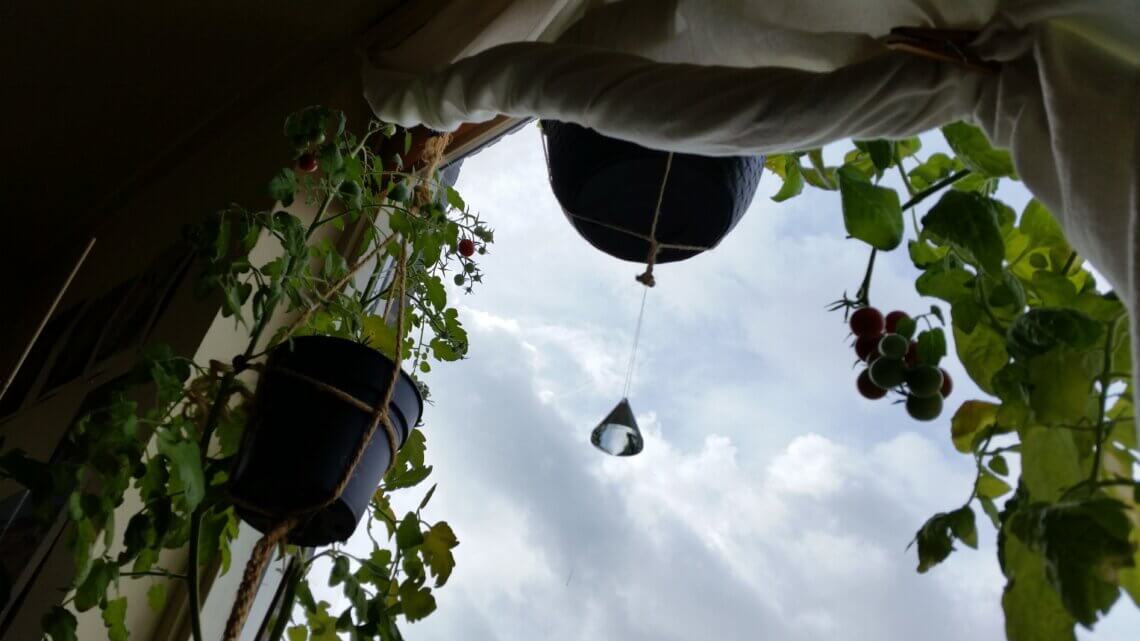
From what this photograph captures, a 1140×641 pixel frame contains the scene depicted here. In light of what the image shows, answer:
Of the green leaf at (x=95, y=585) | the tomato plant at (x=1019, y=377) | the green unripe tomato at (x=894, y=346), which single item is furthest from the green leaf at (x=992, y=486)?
the green leaf at (x=95, y=585)

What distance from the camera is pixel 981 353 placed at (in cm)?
53

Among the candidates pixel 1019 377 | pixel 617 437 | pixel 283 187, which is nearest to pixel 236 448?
pixel 283 187

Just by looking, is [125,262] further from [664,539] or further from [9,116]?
[664,539]

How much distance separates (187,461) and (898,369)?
21.7 inches

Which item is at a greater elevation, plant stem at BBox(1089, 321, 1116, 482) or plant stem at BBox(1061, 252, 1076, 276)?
plant stem at BBox(1061, 252, 1076, 276)

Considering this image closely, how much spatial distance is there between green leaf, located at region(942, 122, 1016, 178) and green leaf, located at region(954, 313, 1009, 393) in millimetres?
109

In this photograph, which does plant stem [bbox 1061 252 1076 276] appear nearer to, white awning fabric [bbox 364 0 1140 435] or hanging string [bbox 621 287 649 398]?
white awning fabric [bbox 364 0 1140 435]

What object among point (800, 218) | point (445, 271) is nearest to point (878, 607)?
point (800, 218)

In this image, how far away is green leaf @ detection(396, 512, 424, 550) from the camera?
2.52ft

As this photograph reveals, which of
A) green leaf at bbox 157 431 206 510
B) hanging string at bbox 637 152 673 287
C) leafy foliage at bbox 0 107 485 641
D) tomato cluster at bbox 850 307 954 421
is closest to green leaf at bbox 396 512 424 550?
leafy foliage at bbox 0 107 485 641

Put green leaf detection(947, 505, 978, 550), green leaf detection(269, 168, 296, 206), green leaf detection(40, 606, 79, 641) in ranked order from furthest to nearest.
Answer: green leaf detection(269, 168, 296, 206) → green leaf detection(40, 606, 79, 641) → green leaf detection(947, 505, 978, 550)

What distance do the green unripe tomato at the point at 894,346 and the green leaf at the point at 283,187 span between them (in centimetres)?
65

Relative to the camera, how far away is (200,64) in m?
1.72

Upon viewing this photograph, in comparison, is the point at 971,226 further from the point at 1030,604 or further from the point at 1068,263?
the point at 1030,604
